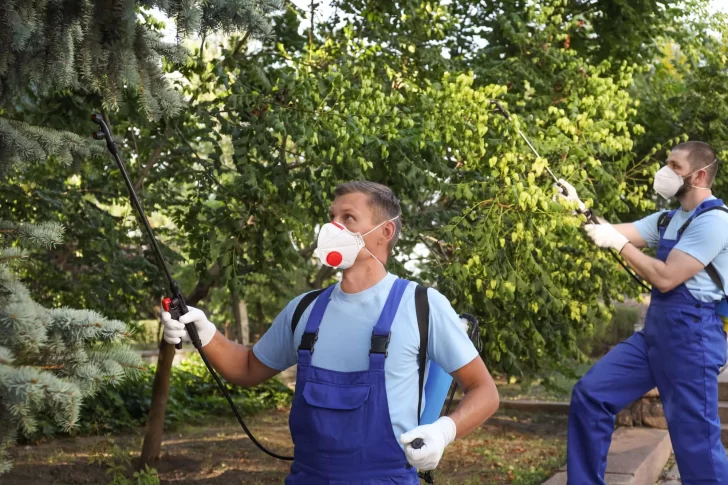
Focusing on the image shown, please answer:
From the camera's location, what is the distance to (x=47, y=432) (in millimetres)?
9477

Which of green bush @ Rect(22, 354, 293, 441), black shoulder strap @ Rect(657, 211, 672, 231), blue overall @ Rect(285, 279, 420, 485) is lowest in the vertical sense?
green bush @ Rect(22, 354, 293, 441)

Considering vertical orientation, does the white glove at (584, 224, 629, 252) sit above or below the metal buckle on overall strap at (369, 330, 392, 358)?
→ above

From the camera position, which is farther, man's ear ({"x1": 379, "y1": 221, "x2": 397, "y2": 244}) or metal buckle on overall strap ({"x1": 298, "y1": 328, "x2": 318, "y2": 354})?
man's ear ({"x1": 379, "y1": 221, "x2": 397, "y2": 244})

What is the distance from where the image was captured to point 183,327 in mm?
3199

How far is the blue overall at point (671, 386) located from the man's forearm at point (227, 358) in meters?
2.39

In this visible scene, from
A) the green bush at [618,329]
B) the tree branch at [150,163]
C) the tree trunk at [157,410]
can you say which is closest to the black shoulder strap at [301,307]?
the tree branch at [150,163]

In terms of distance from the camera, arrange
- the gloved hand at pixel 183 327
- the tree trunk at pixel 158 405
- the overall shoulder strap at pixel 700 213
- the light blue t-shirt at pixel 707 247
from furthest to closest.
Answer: the tree trunk at pixel 158 405 → the overall shoulder strap at pixel 700 213 → the light blue t-shirt at pixel 707 247 → the gloved hand at pixel 183 327

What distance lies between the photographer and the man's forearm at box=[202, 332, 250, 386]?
11.0 ft

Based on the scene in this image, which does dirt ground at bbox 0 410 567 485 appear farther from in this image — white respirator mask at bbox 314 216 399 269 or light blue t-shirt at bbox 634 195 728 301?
white respirator mask at bbox 314 216 399 269

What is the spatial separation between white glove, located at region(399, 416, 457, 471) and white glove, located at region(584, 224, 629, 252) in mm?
2578

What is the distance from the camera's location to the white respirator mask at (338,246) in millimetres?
3180

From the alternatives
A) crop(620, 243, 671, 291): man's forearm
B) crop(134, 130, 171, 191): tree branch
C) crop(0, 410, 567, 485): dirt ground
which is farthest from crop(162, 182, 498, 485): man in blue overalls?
crop(134, 130, 171, 191): tree branch

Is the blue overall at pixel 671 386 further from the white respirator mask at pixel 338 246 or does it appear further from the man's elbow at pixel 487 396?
the white respirator mask at pixel 338 246

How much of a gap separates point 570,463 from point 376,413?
8.43ft
